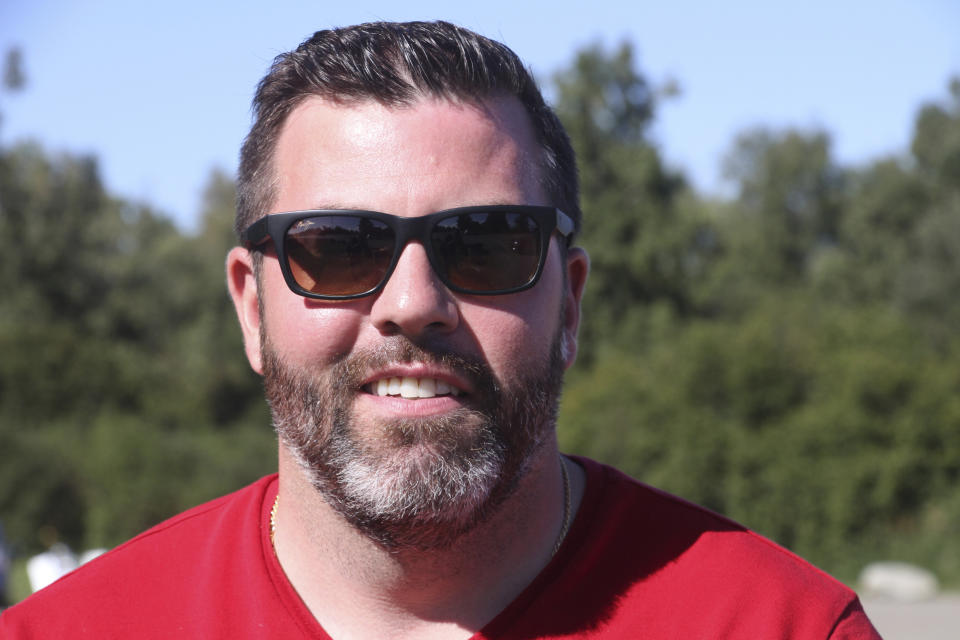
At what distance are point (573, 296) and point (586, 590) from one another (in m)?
0.66

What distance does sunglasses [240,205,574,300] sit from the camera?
2.11 m

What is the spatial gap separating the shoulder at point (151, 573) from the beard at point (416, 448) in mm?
312

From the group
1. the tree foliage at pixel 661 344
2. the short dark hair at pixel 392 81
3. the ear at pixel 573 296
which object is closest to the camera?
the short dark hair at pixel 392 81

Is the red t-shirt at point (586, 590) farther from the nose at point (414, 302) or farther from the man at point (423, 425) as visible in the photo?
the nose at point (414, 302)

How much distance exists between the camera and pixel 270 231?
87.4 inches

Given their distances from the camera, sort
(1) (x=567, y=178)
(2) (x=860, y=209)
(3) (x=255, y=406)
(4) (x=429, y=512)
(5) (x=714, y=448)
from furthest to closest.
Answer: (2) (x=860, y=209) → (3) (x=255, y=406) → (5) (x=714, y=448) → (1) (x=567, y=178) → (4) (x=429, y=512)

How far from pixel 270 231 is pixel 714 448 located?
2197 cm

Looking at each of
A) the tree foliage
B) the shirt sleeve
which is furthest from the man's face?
the tree foliage

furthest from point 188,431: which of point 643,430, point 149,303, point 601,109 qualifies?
point 601,109

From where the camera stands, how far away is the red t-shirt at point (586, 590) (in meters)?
2.08

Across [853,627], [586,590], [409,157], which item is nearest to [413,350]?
[409,157]

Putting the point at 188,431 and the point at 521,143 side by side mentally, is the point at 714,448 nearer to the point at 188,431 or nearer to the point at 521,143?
the point at 188,431

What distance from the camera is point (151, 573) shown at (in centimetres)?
229

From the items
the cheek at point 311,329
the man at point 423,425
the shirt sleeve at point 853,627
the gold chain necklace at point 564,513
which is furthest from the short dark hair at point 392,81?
the shirt sleeve at point 853,627
